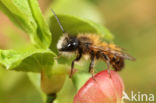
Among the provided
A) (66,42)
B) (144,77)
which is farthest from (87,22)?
(144,77)

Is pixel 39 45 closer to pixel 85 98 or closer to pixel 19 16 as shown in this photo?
pixel 19 16

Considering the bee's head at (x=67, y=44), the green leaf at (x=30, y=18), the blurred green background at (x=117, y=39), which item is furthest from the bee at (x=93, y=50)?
the blurred green background at (x=117, y=39)

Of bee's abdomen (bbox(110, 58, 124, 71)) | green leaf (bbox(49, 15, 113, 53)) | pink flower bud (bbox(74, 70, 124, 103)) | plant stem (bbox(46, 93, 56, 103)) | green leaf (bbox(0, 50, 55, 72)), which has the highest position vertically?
green leaf (bbox(49, 15, 113, 53))

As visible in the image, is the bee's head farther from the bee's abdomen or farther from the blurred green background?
the blurred green background

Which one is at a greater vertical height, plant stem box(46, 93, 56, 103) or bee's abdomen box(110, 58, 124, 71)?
bee's abdomen box(110, 58, 124, 71)

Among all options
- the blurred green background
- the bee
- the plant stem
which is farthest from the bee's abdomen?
the blurred green background

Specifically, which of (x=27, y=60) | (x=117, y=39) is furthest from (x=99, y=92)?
(x=117, y=39)
